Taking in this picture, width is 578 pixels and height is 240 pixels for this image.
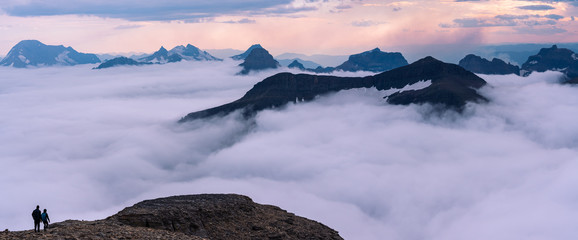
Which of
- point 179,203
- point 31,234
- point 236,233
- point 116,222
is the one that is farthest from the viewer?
point 179,203

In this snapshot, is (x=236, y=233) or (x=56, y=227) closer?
(x=56, y=227)

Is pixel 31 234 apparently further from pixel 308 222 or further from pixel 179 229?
pixel 308 222

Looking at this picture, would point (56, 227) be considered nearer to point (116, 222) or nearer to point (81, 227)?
point (81, 227)

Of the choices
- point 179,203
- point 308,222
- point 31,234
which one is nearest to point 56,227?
point 31,234

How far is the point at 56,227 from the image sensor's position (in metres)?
54.2

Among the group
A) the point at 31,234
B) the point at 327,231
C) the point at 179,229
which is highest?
the point at 31,234

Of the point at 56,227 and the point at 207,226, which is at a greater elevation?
the point at 56,227

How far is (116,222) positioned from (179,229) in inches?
299

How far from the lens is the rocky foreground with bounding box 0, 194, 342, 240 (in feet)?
176

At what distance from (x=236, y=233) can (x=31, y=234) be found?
25.0 m

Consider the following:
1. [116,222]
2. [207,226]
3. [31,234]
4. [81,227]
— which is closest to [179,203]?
[207,226]

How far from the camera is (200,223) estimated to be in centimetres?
6544

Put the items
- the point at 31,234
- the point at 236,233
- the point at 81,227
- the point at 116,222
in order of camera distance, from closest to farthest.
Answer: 1. the point at 31,234
2. the point at 81,227
3. the point at 116,222
4. the point at 236,233

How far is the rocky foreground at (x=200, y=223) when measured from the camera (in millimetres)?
53781
